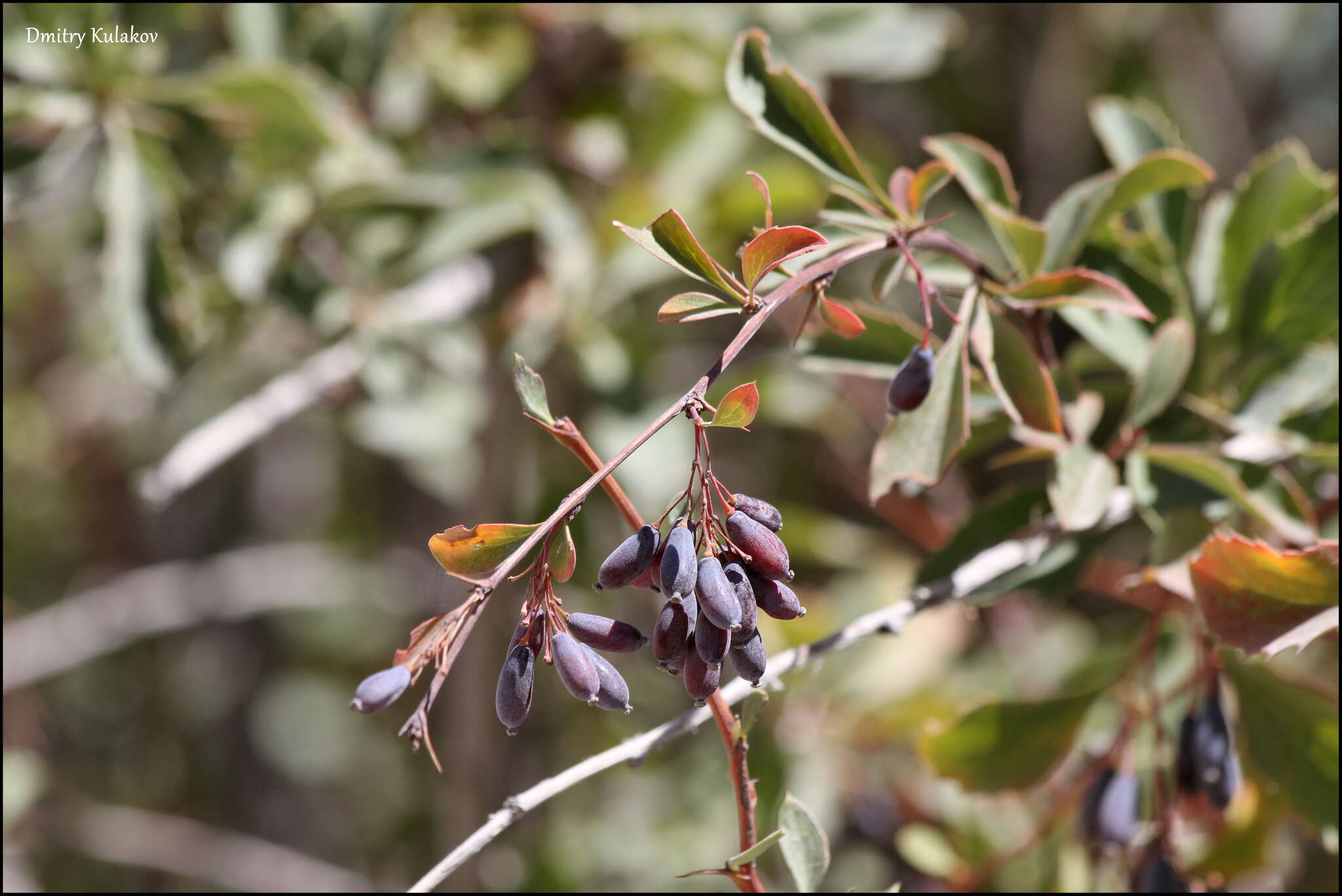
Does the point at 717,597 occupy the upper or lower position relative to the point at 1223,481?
upper

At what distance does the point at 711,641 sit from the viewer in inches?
23.2

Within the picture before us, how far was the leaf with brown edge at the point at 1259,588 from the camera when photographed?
81 cm

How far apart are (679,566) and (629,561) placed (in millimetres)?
35

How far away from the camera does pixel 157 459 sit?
7.91 feet

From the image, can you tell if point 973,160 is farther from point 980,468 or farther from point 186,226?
point 980,468

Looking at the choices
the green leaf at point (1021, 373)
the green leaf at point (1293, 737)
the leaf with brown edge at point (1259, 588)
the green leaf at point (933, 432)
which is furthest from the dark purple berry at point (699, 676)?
the green leaf at point (1293, 737)

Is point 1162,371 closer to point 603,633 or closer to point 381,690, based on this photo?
point 603,633

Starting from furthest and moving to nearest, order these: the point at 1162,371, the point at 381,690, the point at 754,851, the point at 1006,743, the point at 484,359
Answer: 1. the point at 484,359
2. the point at 1006,743
3. the point at 1162,371
4. the point at 754,851
5. the point at 381,690

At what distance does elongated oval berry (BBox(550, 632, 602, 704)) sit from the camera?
0.58 metres

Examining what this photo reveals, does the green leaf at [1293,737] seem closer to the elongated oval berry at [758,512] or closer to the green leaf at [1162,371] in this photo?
the green leaf at [1162,371]

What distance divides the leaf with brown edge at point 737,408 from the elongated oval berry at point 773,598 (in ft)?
0.34

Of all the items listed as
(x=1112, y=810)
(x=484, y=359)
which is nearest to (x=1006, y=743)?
(x=1112, y=810)

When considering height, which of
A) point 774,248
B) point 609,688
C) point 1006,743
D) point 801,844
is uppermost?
point 774,248

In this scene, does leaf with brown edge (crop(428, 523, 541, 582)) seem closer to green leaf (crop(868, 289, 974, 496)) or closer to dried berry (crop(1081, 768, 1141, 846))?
green leaf (crop(868, 289, 974, 496))
